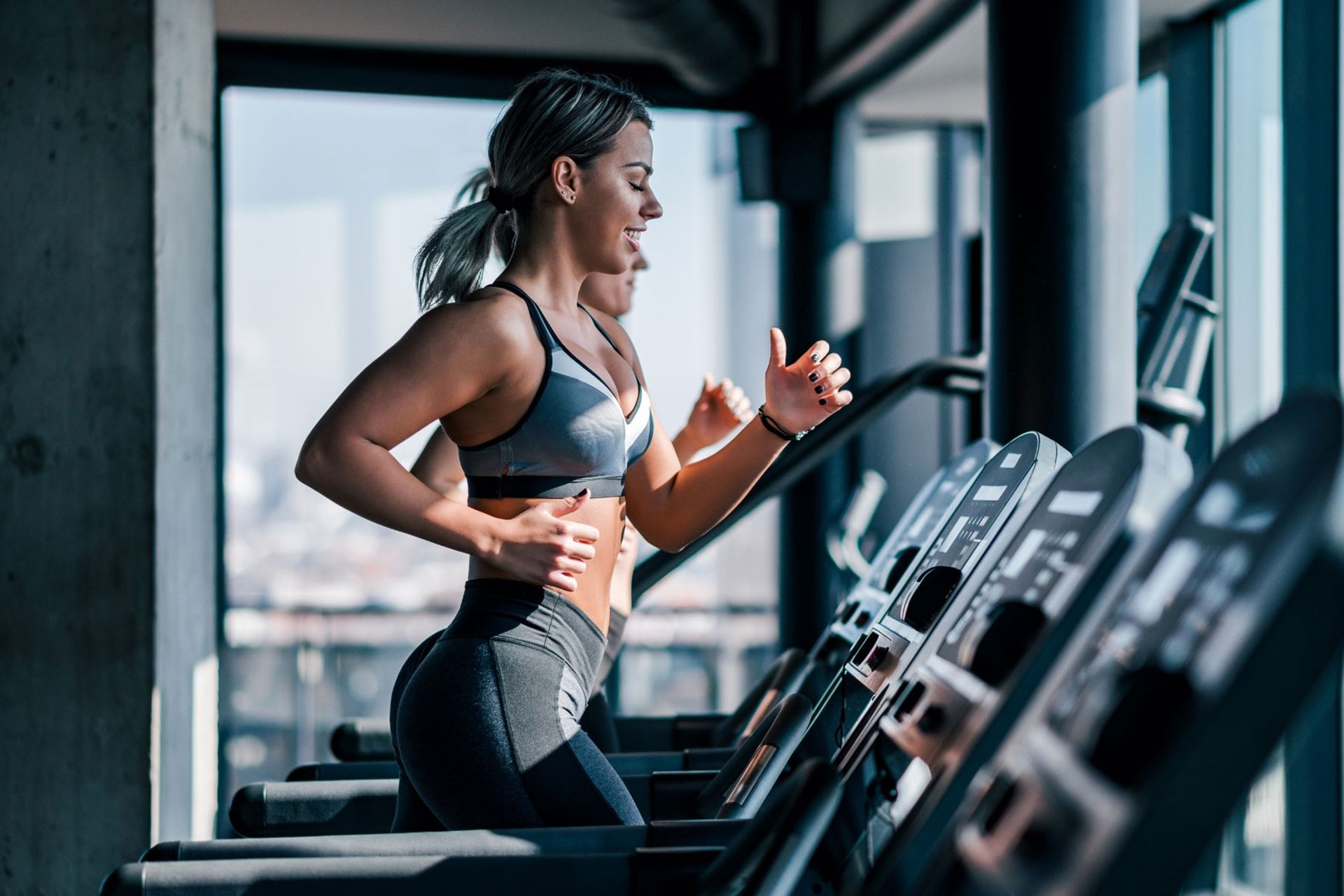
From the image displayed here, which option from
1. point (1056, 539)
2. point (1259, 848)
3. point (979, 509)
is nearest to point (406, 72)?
point (979, 509)

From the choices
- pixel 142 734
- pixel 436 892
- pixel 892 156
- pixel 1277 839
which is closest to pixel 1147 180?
pixel 892 156

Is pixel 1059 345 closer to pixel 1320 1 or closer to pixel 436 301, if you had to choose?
pixel 436 301

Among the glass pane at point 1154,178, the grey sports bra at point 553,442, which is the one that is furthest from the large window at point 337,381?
the grey sports bra at point 553,442

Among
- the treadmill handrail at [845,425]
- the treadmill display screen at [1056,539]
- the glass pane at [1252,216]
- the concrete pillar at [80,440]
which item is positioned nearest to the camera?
the treadmill display screen at [1056,539]

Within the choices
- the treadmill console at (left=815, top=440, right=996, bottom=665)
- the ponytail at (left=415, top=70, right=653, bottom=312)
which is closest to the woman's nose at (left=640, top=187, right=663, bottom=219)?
the ponytail at (left=415, top=70, right=653, bottom=312)

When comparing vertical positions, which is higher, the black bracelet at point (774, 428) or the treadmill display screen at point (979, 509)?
the black bracelet at point (774, 428)

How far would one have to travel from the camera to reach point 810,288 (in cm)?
462

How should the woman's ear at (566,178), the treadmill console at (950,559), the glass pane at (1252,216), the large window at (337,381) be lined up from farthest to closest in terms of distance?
the large window at (337,381), the glass pane at (1252,216), the woman's ear at (566,178), the treadmill console at (950,559)

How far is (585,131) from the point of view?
5.55 feet

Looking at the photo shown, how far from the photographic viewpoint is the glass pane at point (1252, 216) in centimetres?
366

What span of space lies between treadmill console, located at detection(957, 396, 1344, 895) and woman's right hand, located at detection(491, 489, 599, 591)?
0.72 metres

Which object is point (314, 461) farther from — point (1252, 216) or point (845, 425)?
point (1252, 216)

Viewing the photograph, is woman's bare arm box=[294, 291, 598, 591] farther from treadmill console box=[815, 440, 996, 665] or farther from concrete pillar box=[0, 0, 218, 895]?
concrete pillar box=[0, 0, 218, 895]

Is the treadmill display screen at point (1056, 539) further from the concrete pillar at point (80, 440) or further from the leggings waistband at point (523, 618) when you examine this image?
the concrete pillar at point (80, 440)
